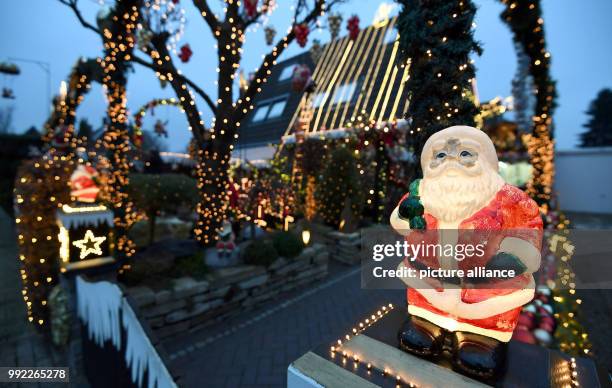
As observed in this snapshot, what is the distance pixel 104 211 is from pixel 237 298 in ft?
9.83

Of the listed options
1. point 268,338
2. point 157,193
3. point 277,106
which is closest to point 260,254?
point 268,338

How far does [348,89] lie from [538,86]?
25.2 ft

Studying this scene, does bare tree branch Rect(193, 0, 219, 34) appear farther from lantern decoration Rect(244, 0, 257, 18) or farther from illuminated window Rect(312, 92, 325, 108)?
illuminated window Rect(312, 92, 325, 108)

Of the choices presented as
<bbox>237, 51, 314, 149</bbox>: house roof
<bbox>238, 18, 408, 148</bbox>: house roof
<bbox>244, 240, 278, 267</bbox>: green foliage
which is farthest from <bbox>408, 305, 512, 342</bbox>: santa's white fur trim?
<bbox>237, 51, 314, 149</bbox>: house roof

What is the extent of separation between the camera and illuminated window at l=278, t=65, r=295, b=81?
18.3m

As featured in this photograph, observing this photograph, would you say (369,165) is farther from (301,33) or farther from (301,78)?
(301,33)

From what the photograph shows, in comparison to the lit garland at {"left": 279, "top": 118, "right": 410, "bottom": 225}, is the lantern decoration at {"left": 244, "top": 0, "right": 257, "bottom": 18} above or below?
above

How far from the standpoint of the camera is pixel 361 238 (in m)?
7.37

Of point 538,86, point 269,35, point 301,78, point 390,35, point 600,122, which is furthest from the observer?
point 600,122

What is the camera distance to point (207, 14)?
519 cm

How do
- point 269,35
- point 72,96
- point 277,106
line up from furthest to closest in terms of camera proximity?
point 277,106 < point 72,96 < point 269,35

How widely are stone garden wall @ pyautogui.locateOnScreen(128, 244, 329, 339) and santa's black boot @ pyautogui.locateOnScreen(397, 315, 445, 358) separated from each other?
2.99 meters

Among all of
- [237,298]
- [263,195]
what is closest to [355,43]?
[263,195]

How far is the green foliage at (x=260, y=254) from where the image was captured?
16.4ft
